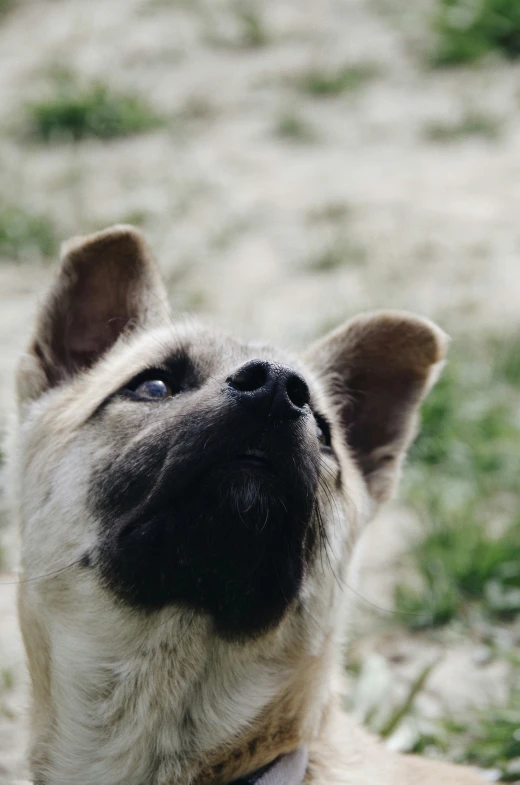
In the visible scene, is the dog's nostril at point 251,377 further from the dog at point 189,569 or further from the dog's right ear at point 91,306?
the dog's right ear at point 91,306

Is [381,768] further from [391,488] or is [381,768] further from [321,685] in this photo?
[391,488]

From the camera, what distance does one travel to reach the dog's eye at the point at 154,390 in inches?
127

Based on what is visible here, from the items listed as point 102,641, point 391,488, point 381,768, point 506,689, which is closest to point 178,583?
point 102,641

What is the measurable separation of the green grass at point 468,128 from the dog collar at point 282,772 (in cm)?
679

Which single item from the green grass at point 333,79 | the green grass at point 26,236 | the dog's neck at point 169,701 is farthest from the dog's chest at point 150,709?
the green grass at point 333,79

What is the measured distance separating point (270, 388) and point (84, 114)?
21.7ft

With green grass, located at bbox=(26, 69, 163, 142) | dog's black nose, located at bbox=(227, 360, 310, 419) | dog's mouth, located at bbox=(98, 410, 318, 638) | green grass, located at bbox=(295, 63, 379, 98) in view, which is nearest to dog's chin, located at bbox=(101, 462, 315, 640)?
dog's mouth, located at bbox=(98, 410, 318, 638)

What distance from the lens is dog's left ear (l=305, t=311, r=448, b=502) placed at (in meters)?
3.78

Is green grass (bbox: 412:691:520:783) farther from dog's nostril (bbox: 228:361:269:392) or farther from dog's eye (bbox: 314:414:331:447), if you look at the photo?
dog's nostril (bbox: 228:361:269:392)

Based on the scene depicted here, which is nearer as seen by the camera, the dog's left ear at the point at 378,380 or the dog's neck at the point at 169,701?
the dog's neck at the point at 169,701

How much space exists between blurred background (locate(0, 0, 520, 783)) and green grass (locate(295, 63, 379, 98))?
0.03m

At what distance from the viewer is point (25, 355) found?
12.3ft

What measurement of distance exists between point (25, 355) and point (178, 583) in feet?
4.38

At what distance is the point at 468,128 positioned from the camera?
8.73 m
